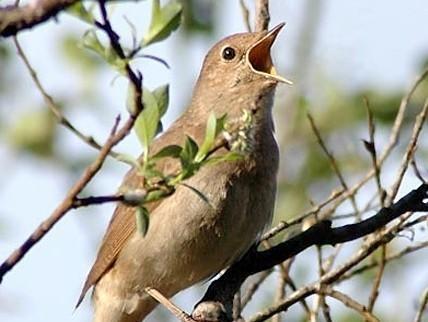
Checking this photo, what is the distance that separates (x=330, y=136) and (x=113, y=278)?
6.74 ft

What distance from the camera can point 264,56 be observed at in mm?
5434

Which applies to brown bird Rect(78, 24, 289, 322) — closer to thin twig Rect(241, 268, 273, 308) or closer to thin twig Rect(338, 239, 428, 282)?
thin twig Rect(241, 268, 273, 308)

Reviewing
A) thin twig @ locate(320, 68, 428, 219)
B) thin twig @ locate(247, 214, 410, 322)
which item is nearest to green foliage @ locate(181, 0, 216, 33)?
thin twig @ locate(320, 68, 428, 219)

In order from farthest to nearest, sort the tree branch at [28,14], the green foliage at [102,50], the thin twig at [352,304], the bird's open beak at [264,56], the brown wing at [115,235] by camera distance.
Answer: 1. the brown wing at [115,235]
2. the bird's open beak at [264,56]
3. the thin twig at [352,304]
4. the green foliage at [102,50]
5. the tree branch at [28,14]

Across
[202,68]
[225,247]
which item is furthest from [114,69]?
[202,68]

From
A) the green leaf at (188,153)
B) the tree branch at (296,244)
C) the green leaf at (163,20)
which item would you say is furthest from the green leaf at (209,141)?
the tree branch at (296,244)

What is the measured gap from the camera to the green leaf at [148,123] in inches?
95.4

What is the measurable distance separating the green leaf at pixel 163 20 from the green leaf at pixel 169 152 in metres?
0.25

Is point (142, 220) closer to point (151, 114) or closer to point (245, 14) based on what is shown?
point (151, 114)

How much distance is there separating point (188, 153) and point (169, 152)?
0.16ft

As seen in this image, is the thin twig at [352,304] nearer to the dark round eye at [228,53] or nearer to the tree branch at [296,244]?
the tree branch at [296,244]

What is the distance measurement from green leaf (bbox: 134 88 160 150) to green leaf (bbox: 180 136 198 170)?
8 cm

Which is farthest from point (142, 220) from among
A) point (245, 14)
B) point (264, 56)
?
point (264, 56)

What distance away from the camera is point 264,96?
527cm
